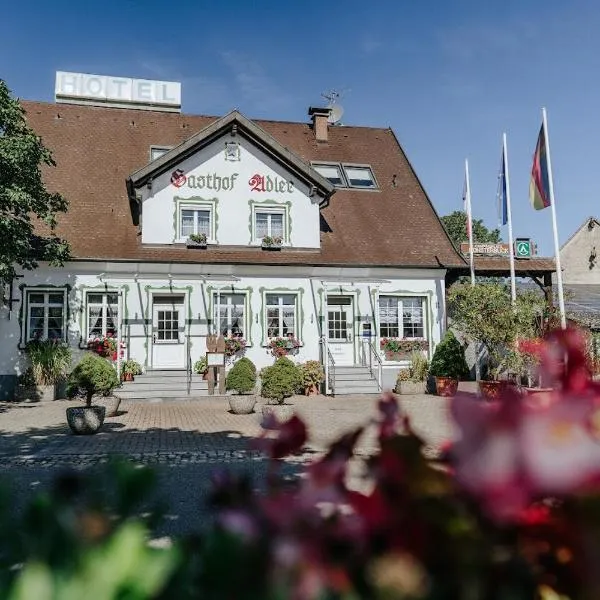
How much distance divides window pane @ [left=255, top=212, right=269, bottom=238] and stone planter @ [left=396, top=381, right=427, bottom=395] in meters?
6.54

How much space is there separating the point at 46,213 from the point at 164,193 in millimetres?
4061

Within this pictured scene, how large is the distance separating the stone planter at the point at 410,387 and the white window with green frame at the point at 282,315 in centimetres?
364

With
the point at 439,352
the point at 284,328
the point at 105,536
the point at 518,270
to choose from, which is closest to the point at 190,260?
the point at 284,328

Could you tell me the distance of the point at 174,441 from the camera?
10430 millimetres

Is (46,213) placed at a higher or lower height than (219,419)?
higher

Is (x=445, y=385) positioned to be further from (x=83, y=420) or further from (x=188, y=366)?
(x=83, y=420)

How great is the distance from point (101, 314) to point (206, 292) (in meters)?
3.23

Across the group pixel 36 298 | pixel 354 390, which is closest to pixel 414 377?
pixel 354 390

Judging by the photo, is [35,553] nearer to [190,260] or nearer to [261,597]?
[261,597]

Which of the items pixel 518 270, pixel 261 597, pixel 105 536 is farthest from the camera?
pixel 518 270

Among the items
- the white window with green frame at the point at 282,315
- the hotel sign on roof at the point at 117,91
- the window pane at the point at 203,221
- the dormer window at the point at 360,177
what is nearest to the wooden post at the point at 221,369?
the white window with green frame at the point at 282,315

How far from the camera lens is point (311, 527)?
889 mm

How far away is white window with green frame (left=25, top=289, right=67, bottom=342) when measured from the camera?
713 inches

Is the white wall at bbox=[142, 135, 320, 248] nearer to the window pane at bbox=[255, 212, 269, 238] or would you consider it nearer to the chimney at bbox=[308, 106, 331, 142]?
the window pane at bbox=[255, 212, 269, 238]
